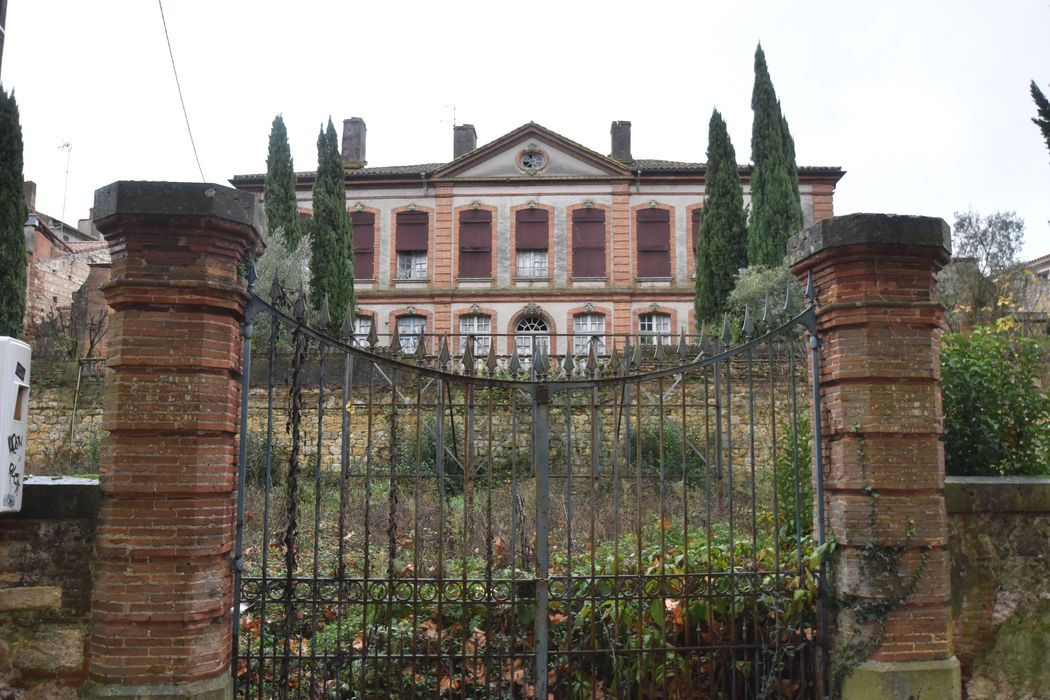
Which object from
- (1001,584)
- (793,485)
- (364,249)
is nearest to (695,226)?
(364,249)

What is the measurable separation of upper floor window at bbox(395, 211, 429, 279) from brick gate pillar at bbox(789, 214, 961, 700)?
77.5 ft

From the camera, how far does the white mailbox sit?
3.94 m

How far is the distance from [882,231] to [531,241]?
75.6ft

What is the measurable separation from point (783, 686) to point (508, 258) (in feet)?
76.2

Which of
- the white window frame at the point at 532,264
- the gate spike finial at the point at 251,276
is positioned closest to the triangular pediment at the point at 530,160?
the white window frame at the point at 532,264

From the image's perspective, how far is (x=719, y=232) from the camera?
23.7 m

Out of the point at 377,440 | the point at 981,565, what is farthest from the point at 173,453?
the point at 377,440

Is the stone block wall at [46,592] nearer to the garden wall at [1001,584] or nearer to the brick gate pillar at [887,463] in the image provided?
the brick gate pillar at [887,463]

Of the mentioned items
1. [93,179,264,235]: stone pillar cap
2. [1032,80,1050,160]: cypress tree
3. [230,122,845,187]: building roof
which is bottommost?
[93,179,264,235]: stone pillar cap

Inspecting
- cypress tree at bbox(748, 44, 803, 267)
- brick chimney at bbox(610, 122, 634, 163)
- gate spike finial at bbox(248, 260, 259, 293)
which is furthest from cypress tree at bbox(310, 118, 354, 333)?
gate spike finial at bbox(248, 260, 259, 293)

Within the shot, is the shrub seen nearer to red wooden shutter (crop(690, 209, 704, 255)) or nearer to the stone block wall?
the stone block wall

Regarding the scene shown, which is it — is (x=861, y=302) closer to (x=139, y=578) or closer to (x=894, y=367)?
(x=894, y=367)

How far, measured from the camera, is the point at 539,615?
184 inches

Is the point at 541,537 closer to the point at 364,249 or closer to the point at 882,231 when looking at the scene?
the point at 882,231
